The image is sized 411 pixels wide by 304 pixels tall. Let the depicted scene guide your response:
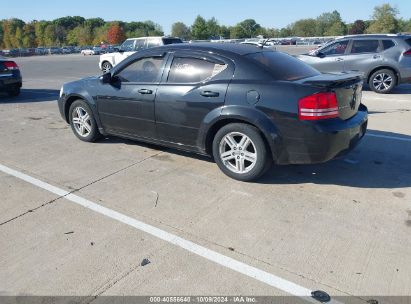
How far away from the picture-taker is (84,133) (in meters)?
6.26

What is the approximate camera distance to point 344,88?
4.17 metres

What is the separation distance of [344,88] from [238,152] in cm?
137

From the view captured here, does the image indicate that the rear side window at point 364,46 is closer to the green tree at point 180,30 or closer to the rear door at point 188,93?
the rear door at point 188,93

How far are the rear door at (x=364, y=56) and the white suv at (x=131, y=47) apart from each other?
903 cm

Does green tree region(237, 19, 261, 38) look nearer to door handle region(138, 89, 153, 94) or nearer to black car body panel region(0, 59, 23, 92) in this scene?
black car body panel region(0, 59, 23, 92)

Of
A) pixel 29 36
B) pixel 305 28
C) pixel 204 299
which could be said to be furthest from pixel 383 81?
pixel 305 28

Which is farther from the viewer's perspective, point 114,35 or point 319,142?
point 114,35

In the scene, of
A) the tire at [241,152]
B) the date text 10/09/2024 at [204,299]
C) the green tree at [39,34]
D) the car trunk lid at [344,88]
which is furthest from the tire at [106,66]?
the green tree at [39,34]

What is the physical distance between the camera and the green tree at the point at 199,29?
11538cm

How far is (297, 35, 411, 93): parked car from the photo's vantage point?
403 inches

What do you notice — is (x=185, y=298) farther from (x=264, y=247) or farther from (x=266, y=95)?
(x=266, y=95)

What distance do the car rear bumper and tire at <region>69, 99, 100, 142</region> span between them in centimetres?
320

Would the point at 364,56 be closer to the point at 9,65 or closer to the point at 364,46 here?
the point at 364,46

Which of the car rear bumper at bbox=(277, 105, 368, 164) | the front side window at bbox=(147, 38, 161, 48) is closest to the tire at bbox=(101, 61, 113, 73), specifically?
the front side window at bbox=(147, 38, 161, 48)
